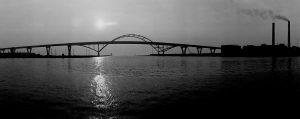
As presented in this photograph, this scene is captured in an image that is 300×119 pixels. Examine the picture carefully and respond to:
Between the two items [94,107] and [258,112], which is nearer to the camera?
[258,112]

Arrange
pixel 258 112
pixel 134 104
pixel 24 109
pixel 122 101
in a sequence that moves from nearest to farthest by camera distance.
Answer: pixel 258 112 < pixel 24 109 < pixel 134 104 < pixel 122 101

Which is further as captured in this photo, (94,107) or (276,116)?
(94,107)

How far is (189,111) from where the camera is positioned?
11391mm

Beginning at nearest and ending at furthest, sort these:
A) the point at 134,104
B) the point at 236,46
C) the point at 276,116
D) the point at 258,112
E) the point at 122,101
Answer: the point at 276,116
the point at 258,112
the point at 134,104
the point at 122,101
the point at 236,46

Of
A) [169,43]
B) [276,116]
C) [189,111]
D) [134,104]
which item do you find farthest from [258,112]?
[169,43]

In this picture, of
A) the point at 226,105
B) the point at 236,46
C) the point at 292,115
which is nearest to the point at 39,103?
the point at 226,105

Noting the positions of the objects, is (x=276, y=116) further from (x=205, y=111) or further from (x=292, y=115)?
(x=205, y=111)

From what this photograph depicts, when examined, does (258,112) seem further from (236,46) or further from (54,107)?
(236,46)

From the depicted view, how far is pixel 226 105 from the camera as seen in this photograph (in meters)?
12.7

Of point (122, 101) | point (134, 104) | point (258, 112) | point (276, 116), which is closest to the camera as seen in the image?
point (276, 116)

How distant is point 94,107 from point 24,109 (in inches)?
138

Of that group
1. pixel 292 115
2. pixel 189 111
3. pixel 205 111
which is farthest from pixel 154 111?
pixel 292 115

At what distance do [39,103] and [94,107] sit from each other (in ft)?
11.7

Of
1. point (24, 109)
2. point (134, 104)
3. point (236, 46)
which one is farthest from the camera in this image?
point (236, 46)
